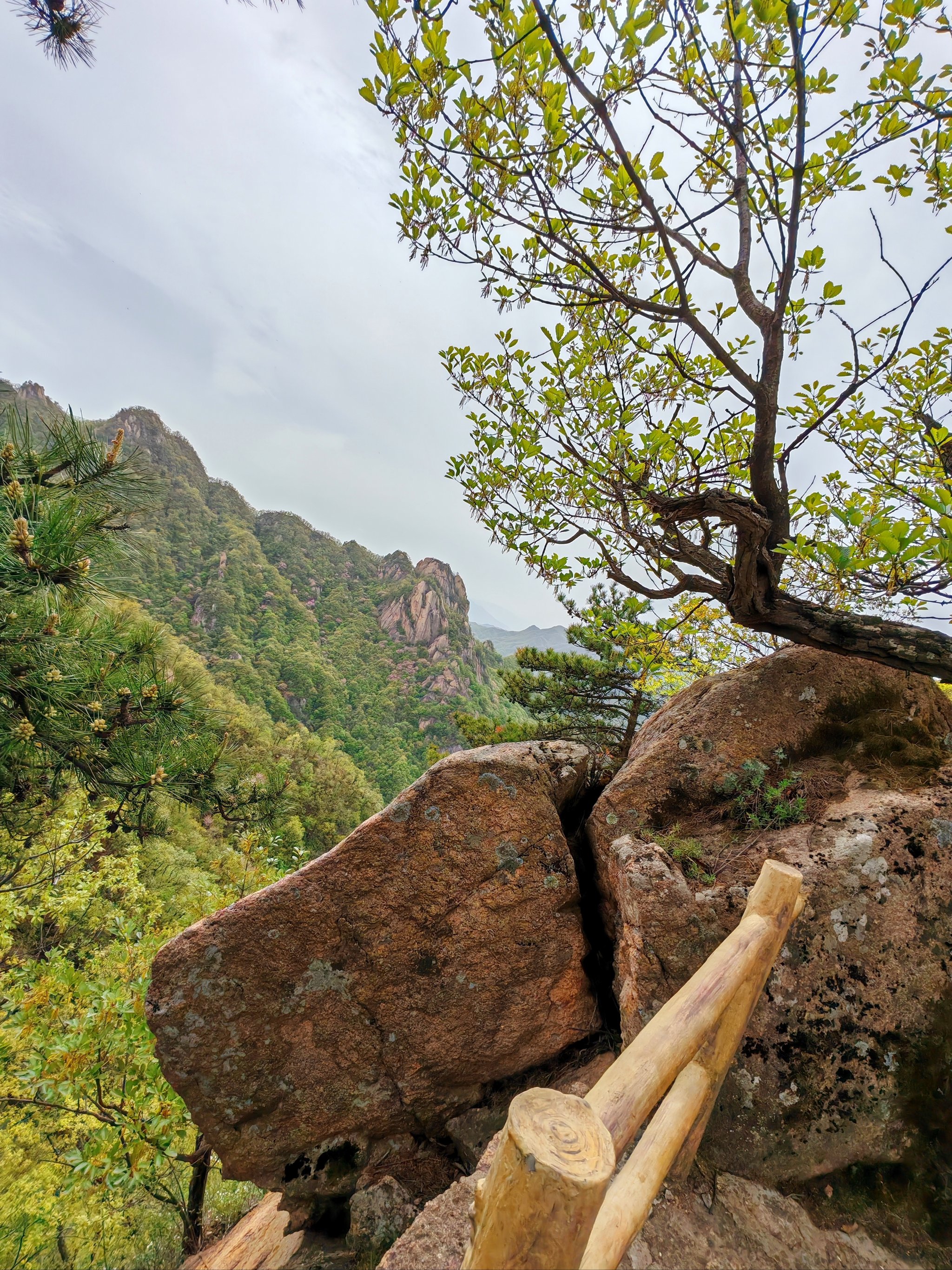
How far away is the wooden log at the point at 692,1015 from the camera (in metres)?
1.72

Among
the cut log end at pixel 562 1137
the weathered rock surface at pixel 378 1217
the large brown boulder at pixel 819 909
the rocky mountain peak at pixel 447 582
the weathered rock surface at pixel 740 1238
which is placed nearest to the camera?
the cut log end at pixel 562 1137

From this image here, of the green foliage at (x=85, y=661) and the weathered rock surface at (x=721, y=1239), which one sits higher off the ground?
the green foliage at (x=85, y=661)

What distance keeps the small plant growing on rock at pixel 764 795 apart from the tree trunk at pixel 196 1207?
673 centimetres

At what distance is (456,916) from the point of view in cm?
374

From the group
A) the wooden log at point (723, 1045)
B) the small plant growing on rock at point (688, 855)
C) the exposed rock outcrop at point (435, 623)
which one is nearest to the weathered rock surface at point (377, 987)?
the small plant growing on rock at point (688, 855)

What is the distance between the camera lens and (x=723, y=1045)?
2490mm

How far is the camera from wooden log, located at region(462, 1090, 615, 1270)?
124 centimetres

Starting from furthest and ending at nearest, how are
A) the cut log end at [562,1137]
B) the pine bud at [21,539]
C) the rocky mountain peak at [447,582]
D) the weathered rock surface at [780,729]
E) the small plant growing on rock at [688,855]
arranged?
the rocky mountain peak at [447,582]
the weathered rock surface at [780,729]
the small plant growing on rock at [688,855]
the pine bud at [21,539]
the cut log end at [562,1137]

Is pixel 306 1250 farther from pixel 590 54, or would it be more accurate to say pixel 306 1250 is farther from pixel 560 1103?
pixel 590 54

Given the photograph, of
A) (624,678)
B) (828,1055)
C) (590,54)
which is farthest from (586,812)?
(590,54)

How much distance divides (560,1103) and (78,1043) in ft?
18.0

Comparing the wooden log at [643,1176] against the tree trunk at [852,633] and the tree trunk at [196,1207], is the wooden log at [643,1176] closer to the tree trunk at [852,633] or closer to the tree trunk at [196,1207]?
the tree trunk at [852,633]

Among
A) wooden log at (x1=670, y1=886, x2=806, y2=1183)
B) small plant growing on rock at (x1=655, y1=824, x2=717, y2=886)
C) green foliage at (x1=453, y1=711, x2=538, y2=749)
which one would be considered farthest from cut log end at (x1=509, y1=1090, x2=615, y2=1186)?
green foliage at (x1=453, y1=711, x2=538, y2=749)

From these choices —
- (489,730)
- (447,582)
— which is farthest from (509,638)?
(489,730)
